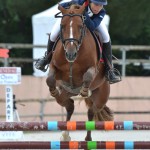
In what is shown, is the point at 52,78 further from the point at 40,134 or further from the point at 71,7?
the point at 40,134

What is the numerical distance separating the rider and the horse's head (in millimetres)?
257

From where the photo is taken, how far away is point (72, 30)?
587 centimetres

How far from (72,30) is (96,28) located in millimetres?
906

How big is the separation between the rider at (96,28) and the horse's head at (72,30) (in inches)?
10.1

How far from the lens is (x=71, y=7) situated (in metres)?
6.11

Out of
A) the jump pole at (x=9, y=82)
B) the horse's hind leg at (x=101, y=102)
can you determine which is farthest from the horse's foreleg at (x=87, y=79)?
the jump pole at (x=9, y=82)

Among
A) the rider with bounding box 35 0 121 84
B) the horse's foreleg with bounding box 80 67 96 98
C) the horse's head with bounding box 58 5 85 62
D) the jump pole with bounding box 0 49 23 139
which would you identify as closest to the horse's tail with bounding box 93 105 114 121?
the rider with bounding box 35 0 121 84

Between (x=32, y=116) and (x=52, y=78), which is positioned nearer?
(x=52, y=78)

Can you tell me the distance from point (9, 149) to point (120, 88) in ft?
22.0

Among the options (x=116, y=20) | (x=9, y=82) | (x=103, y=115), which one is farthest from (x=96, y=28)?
(x=116, y=20)

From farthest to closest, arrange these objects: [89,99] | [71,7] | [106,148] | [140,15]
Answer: [140,15] < [89,99] < [71,7] < [106,148]

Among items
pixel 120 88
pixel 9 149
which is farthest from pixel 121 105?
pixel 9 149

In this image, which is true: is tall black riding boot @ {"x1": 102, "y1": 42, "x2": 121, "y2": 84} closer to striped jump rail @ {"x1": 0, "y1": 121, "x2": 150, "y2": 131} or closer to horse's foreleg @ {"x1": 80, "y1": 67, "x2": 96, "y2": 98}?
horse's foreleg @ {"x1": 80, "y1": 67, "x2": 96, "y2": 98}

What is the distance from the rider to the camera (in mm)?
6328
